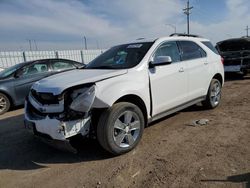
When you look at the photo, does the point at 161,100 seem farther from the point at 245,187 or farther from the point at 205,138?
the point at 245,187

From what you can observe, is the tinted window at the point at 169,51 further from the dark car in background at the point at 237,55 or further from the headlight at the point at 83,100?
the dark car in background at the point at 237,55

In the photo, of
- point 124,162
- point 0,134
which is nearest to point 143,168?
point 124,162

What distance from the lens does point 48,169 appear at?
3.53m

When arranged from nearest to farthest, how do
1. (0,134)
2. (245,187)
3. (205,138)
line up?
1. (245,187)
2. (205,138)
3. (0,134)

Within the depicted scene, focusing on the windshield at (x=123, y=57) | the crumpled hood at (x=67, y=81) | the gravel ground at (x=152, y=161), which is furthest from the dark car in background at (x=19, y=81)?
the crumpled hood at (x=67, y=81)

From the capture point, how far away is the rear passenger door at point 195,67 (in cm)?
506

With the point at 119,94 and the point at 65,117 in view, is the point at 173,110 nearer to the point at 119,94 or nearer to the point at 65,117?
the point at 119,94

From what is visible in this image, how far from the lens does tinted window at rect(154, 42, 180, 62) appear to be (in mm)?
4551

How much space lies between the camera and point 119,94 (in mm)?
3611

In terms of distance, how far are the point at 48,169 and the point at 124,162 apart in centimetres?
106

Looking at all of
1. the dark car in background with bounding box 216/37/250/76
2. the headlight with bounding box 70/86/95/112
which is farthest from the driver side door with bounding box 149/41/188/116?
the dark car in background with bounding box 216/37/250/76

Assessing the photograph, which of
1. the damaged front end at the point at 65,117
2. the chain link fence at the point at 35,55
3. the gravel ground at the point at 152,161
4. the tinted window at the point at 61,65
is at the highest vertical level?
the chain link fence at the point at 35,55

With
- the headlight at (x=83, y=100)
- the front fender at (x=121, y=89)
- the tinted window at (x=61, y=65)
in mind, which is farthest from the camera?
the tinted window at (x=61, y=65)

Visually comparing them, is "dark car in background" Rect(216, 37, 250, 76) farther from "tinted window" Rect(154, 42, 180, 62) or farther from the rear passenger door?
"tinted window" Rect(154, 42, 180, 62)
